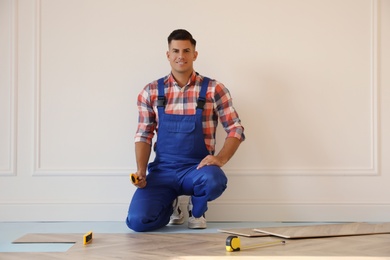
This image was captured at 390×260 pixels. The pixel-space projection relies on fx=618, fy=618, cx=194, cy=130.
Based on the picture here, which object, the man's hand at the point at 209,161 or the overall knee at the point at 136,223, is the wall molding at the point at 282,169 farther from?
the overall knee at the point at 136,223

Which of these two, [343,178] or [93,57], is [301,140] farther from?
[93,57]

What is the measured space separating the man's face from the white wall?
29 centimetres

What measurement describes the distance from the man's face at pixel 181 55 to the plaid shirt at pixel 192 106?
0.25ft

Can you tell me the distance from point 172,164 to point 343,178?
1098 millimetres

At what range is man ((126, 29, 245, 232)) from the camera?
3.44m

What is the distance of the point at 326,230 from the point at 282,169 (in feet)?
2.43

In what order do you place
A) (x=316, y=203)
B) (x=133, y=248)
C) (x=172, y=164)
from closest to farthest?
(x=133, y=248) → (x=172, y=164) → (x=316, y=203)

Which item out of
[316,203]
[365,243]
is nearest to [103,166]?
[316,203]

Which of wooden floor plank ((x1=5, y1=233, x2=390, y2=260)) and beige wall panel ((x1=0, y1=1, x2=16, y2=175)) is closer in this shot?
wooden floor plank ((x1=5, y1=233, x2=390, y2=260))

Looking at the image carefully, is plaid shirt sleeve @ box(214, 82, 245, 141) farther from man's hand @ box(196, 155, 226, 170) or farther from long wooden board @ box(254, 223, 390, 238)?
long wooden board @ box(254, 223, 390, 238)

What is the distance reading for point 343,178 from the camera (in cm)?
384

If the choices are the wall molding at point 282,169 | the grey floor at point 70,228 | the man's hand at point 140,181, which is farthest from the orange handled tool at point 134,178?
the wall molding at point 282,169

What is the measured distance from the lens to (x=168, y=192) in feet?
11.5

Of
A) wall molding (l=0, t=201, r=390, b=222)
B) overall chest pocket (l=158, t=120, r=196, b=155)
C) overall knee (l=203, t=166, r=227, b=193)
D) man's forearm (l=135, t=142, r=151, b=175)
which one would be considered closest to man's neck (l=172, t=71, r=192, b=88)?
overall chest pocket (l=158, t=120, r=196, b=155)
